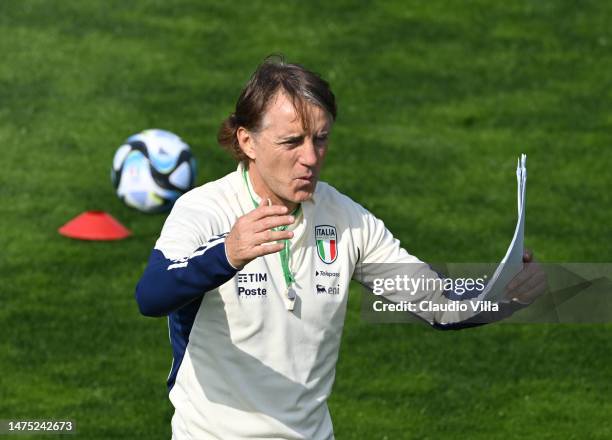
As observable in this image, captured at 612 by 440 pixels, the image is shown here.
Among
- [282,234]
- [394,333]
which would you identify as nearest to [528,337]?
[394,333]

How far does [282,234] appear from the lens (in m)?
5.61

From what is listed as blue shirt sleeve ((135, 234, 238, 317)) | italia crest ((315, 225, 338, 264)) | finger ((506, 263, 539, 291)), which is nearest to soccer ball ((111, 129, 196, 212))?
italia crest ((315, 225, 338, 264))

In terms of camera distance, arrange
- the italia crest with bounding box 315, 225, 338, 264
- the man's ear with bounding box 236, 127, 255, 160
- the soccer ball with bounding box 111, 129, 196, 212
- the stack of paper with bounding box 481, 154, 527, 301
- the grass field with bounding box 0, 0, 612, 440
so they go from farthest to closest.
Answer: the soccer ball with bounding box 111, 129, 196, 212
the grass field with bounding box 0, 0, 612, 440
the italia crest with bounding box 315, 225, 338, 264
the man's ear with bounding box 236, 127, 255, 160
the stack of paper with bounding box 481, 154, 527, 301

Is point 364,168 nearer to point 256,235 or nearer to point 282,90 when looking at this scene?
point 282,90

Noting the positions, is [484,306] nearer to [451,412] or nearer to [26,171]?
[451,412]

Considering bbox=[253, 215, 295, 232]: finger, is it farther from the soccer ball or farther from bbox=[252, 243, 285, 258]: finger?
the soccer ball

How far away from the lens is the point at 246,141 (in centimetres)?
658

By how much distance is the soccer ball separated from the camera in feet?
48.6

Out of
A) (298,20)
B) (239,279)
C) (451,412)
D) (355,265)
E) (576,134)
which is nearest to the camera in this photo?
(239,279)

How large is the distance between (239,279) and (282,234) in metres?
0.84

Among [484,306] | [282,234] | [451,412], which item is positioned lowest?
[451,412]

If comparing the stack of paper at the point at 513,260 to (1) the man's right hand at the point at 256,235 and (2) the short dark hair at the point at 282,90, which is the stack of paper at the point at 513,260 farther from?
(1) the man's right hand at the point at 256,235

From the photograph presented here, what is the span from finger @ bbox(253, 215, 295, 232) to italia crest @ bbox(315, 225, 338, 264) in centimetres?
104

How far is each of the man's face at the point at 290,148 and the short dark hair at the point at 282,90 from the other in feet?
0.10
